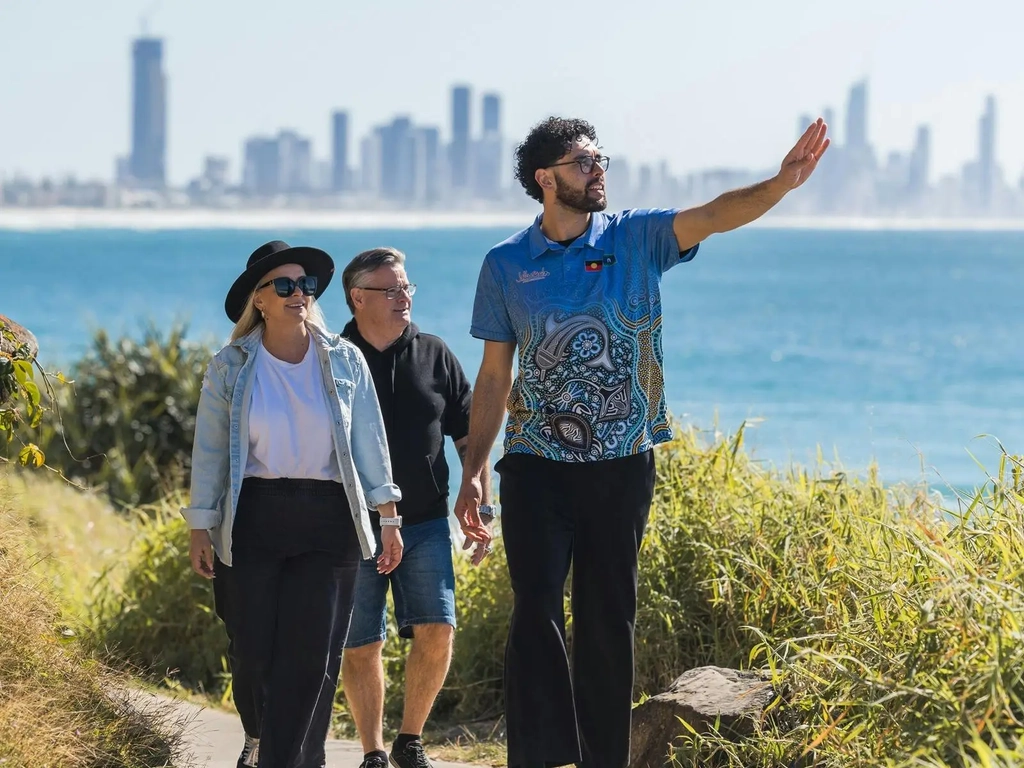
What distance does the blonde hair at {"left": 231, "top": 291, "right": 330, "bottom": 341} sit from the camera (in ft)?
16.4

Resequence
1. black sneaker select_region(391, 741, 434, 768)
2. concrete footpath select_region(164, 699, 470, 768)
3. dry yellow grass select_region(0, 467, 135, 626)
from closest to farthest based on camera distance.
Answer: black sneaker select_region(391, 741, 434, 768) → concrete footpath select_region(164, 699, 470, 768) → dry yellow grass select_region(0, 467, 135, 626)

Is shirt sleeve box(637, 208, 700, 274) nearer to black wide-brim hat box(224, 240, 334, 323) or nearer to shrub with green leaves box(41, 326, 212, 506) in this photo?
black wide-brim hat box(224, 240, 334, 323)

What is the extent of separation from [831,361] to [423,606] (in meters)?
46.0

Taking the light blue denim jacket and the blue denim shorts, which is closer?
the light blue denim jacket

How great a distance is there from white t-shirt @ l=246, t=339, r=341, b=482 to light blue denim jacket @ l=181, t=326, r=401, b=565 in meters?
0.03

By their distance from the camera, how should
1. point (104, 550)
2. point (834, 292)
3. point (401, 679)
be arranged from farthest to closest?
1. point (834, 292)
2. point (104, 550)
3. point (401, 679)

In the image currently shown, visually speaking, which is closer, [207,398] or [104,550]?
[207,398]

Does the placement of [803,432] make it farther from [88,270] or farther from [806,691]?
[88,270]

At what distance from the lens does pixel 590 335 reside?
4.93 metres

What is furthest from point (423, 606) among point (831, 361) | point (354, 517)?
point (831, 361)

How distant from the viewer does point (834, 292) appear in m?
87.4

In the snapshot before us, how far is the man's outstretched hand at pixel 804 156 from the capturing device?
4.68 meters

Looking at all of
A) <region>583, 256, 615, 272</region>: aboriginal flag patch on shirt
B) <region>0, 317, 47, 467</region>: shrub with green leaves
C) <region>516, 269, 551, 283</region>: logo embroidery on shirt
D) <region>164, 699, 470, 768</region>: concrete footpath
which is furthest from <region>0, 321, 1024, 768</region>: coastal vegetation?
<region>516, 269, 551, 283</region>: logo embroidery on shirt

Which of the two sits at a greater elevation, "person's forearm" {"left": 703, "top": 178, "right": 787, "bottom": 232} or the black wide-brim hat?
"person's forearm" {"left": 703, "top": 178, "right": 787, "bottom": 232}
